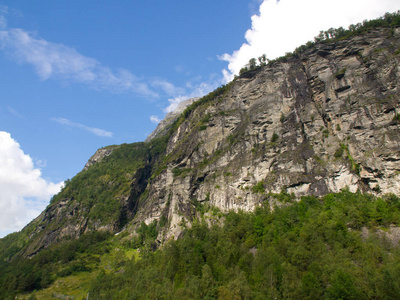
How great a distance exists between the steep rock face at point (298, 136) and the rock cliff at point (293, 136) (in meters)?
0.25

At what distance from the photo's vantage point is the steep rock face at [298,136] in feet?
198

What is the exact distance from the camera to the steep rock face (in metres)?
60.2

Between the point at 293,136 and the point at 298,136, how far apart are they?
4.69 feet

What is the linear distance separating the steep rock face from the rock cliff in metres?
0.25

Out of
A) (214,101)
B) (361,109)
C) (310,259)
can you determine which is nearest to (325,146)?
(361,109)

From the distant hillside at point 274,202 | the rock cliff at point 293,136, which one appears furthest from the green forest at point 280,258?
the rock cliff at point 293,136

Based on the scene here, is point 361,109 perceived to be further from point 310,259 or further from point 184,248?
point 184,248

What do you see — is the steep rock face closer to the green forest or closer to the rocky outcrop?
the green forest

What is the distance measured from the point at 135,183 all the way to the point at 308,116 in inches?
3621

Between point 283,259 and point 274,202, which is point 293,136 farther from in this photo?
point 283,259

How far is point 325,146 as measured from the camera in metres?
66.3

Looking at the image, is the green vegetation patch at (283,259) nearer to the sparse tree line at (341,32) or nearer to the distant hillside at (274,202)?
the distant hillside at (274,202)

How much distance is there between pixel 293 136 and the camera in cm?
7362

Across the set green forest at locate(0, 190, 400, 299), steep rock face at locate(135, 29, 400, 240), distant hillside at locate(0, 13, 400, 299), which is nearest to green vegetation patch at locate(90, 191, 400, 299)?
green forest at locate(0, 190, 400, 299)
